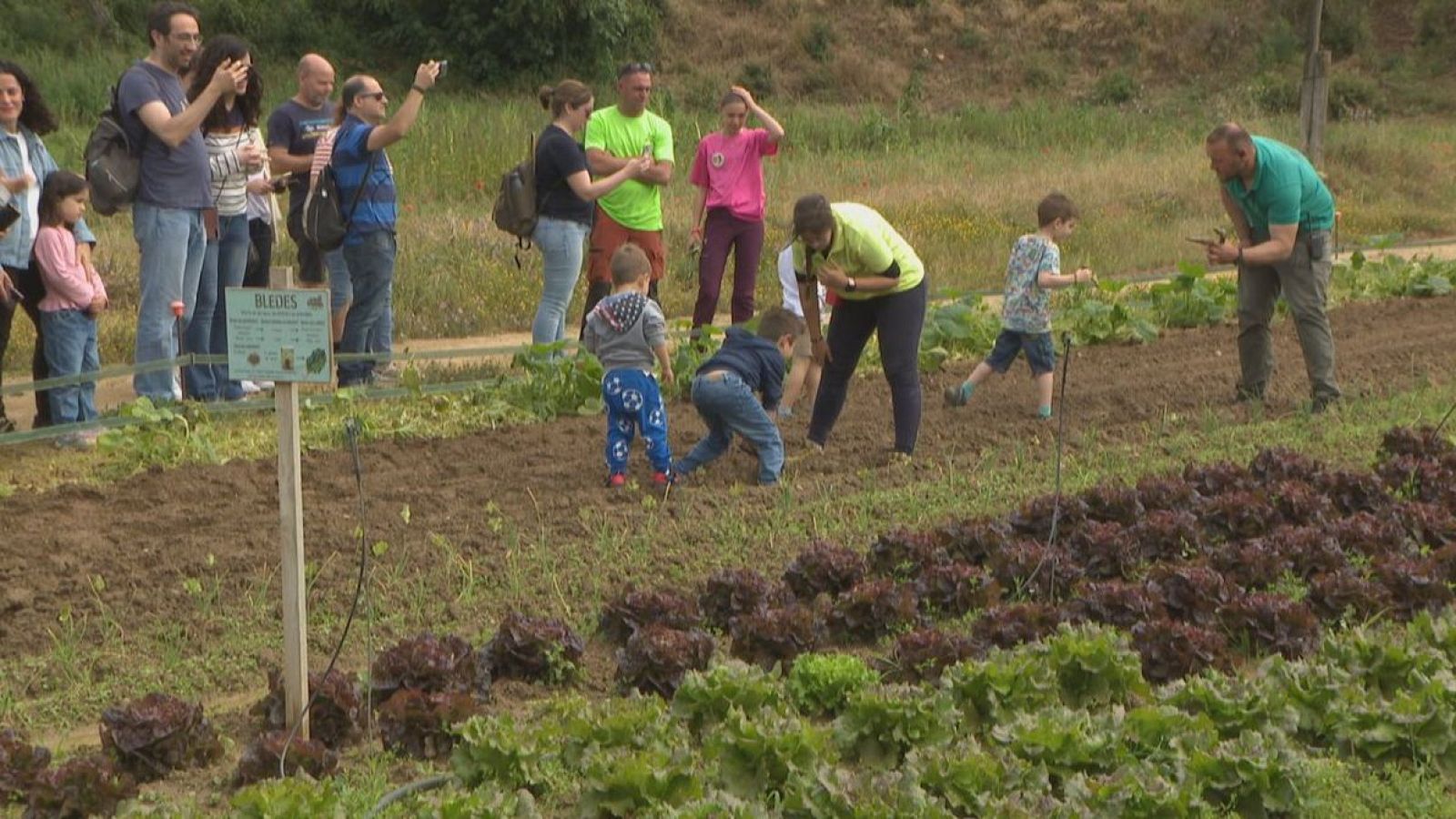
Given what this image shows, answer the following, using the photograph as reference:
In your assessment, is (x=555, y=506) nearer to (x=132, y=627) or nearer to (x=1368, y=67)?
(x=132, y=627)

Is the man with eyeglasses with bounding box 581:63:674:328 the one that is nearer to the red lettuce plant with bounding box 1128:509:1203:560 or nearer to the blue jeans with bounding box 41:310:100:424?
the blue jeans with bounding box 41:310:100:424

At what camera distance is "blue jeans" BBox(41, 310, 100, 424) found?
10.0 metres

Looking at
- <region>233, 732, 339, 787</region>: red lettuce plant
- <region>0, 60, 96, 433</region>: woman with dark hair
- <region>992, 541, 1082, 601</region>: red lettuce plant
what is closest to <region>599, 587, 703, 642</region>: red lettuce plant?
<region>992, 541, 1082, 601</region>: red lettuce plant

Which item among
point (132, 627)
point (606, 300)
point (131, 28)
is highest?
point (131, 28)

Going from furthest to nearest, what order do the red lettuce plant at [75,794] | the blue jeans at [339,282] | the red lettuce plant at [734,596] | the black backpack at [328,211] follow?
the blue jeans at [339,282] < the black backpack at [328,211] < the red lettuce plant at [734,596] < the red lettuce plant at [75,794]

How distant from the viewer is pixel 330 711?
6145mm

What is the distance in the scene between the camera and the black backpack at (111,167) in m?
9.63

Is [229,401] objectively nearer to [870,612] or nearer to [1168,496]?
[870,612]

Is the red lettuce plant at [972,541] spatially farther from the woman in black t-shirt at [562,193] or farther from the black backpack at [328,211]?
the black backpack at [328,211]

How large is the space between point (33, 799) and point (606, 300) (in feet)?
13.8

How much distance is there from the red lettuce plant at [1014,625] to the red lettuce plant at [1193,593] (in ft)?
1.82

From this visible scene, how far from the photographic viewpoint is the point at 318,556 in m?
8.27

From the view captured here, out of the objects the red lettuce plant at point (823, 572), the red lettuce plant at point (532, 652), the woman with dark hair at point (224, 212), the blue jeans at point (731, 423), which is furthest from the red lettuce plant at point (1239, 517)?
the woman with dark hair at point (224, 212)

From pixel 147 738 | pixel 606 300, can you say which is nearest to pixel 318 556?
pixel 606 300
